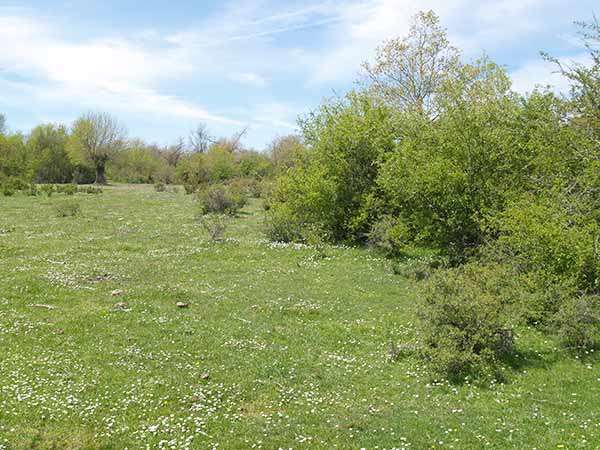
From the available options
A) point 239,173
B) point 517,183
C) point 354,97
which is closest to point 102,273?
point 517,183

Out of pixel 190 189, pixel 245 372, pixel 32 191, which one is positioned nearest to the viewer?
pixel 245 372

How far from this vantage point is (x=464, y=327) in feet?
34.8

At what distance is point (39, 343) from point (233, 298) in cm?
568

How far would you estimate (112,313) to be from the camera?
13812mm

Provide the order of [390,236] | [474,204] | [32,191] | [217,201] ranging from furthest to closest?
[32,191], [217,201], [390,236], [474,204]

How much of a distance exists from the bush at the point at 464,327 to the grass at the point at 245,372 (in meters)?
0.47

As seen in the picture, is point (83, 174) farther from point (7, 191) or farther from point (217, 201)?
point (217, 201)

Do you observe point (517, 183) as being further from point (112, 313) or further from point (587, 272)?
point (112, 313)

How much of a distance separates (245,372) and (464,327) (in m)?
4.60

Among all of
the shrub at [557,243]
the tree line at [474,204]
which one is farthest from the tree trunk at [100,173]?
the shrub at [557,243]

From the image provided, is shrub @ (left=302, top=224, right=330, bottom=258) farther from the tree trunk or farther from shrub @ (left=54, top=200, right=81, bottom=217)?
the tree trunk

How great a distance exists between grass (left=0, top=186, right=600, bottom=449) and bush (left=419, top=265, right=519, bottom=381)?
1.54 ft

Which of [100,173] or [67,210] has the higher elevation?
[100,173]

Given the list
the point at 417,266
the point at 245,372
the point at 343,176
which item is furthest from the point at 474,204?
the point at 245,372
